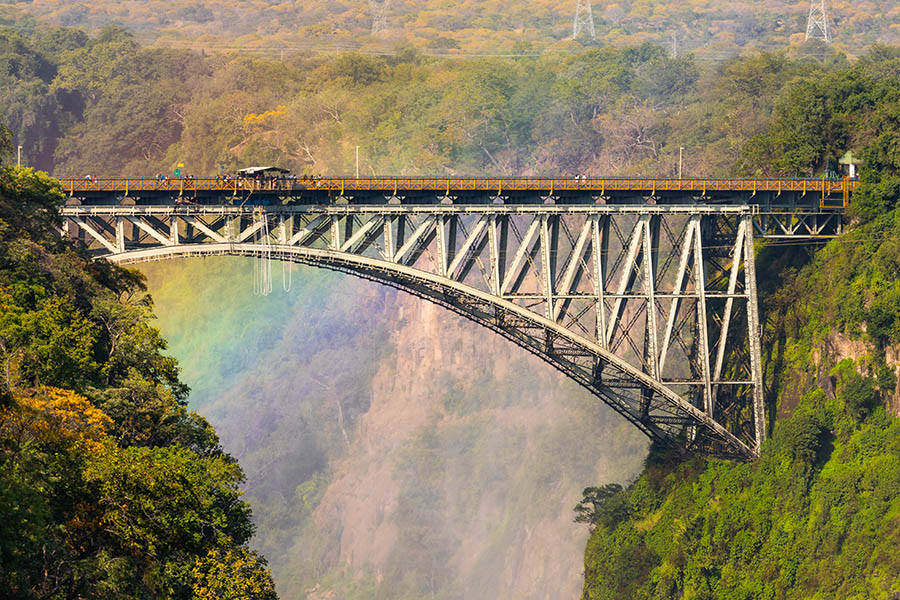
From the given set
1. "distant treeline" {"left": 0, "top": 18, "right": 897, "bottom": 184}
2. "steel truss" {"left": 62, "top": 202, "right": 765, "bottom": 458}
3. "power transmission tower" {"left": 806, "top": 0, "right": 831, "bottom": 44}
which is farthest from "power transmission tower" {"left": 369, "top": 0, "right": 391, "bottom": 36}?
"steel truss" {"left": 62, "top": 202, "right": 765, "bottom": 458}

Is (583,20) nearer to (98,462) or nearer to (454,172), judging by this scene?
(454,172)

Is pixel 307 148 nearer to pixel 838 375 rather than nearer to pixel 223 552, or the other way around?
pixel 838 375

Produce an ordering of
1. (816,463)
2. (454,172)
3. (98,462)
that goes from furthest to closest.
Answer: (454,172) < (816,463) < (98,462)

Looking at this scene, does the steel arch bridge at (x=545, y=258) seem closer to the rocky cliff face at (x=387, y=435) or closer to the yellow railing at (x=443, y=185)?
the yellow railing at (x=443, y=185)

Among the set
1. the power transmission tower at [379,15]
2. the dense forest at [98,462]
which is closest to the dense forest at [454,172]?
the dense forest at [98,462]

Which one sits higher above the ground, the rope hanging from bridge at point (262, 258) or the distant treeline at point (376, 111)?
the distant treeline at point (376, 111)

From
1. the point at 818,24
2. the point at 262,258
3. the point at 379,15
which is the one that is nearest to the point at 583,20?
the point at 379,15
